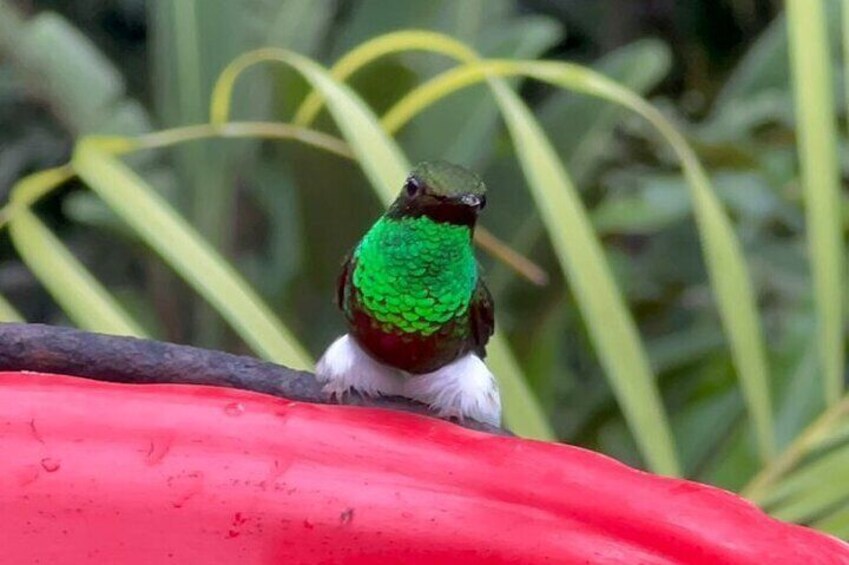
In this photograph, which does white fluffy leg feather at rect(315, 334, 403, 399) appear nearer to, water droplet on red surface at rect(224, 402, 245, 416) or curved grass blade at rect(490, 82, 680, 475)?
water droplet on red surface at rect(224, 402, 245, 416)

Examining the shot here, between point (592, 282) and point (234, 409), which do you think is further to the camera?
point (592, 282)

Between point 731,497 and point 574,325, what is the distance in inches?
40.8

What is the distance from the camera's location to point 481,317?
0.48 metres

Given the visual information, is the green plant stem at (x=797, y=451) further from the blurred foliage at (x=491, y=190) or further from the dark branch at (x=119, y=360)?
the dark branch at (x=119, y=360)

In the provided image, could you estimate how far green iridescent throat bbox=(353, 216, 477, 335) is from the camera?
1.46ft

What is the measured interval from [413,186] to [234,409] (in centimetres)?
12

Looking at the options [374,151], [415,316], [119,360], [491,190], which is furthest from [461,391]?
[491,190]

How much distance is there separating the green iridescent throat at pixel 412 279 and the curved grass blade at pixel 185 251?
7.6 inches

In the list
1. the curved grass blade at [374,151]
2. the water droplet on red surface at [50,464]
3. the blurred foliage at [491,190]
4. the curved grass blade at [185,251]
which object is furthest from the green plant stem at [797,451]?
the water droplet on red surface at [50,464]

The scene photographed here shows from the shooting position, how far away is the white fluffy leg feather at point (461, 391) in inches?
17.7

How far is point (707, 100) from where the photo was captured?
5.65 feet

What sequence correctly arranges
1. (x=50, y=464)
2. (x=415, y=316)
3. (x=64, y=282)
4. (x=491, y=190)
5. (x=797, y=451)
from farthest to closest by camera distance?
1. (x=491, y=190)
2. (x=797, y=451)
3. (x=64, y=282)
4. (x=415, y=316)
5. (x=50, y=464)

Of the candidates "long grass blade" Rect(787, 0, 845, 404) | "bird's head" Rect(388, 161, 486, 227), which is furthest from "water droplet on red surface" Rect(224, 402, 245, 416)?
"long grass blade" Rect(787, 0, 845, 404)

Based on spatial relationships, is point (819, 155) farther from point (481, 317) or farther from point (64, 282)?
point (64, 282)
